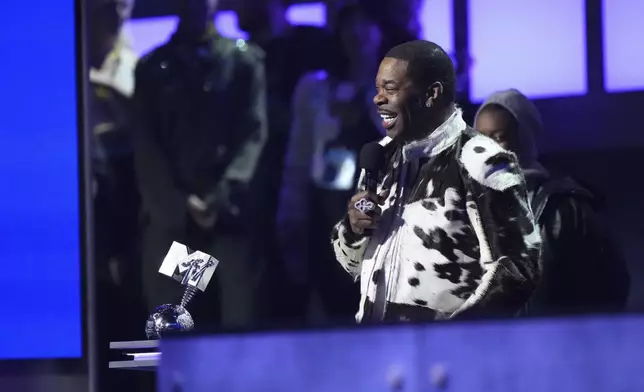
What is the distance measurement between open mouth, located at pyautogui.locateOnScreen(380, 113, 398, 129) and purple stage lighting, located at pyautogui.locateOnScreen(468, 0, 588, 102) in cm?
36

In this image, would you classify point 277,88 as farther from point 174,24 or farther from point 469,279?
point 469,279

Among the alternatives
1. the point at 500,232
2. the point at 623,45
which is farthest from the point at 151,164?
the point at 623,45

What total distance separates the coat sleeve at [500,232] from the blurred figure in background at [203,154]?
115cm

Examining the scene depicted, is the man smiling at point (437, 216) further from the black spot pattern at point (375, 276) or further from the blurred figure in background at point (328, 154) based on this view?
the blurred figure in background at point (328, 154)

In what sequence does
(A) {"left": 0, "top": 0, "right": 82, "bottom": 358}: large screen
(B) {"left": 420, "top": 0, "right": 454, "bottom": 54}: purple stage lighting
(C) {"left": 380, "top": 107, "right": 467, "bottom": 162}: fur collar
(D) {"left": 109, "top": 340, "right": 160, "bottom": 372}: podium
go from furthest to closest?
1. (A) {"left": 0, "top": 0, "right": 82, "bottom": 358}: large screen
2. (B) {"left": 420, "top": 0, "right": 454, "bottom": 54}: purple stage lighting
3. (C) {"left": 380, "top": 107, "right": 467, "bottom": 162}: fur collar
4. (D) {"left": 109, "top": 340, "right": 160, "bottom": 372}: podium

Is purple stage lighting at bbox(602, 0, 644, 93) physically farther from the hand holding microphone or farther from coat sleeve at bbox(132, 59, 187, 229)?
coat sleeve at bbox(132, 59, 187, 229)

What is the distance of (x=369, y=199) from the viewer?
3340 millimetres

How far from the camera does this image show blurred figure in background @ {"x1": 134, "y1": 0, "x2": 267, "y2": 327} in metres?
4.26

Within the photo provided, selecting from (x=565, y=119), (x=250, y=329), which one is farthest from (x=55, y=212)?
(x=250, y=329)

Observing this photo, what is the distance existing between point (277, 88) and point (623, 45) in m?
1.35

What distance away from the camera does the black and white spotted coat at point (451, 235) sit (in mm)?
3314

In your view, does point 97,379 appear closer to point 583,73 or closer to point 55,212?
point 55,212

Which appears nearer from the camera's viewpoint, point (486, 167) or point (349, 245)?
point (486, 167)

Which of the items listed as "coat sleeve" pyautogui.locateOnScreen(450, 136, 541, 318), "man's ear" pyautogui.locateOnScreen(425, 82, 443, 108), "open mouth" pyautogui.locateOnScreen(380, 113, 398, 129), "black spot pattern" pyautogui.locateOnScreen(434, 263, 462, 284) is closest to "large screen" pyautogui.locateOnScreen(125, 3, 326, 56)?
"open mouth" pyautogui.locateOnScreen(380, 113, 398, 129)
